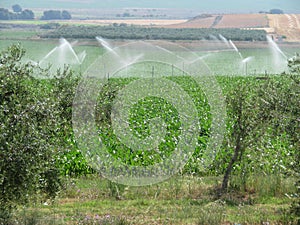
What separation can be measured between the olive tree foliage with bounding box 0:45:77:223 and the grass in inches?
41.9

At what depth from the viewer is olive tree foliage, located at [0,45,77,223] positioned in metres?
8.17

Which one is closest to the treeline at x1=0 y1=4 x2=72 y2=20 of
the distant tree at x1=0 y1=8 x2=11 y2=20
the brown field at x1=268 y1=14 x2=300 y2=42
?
the distant tree at x1=0 y1=8 x2=11 y2=20

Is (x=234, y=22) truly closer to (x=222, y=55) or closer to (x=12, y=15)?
(x=222, y=55)

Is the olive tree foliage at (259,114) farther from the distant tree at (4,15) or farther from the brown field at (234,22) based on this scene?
the distant tree at (4,15)

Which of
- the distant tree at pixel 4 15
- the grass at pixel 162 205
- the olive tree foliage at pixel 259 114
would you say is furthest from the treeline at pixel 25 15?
the olive tree foliage at pixel 259 114

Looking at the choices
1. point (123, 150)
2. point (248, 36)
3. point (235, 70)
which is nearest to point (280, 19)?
point (248, 36)

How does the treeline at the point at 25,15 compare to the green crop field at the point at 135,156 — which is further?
the treeline at the point at 25,15

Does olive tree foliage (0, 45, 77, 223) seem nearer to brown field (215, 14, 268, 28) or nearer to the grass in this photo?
the grass

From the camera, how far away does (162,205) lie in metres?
11.3

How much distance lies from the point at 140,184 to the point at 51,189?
2.87m

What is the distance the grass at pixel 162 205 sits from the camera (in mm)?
10062

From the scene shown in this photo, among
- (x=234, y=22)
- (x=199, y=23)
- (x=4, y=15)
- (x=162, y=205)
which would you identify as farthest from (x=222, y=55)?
(x=4, y=15)

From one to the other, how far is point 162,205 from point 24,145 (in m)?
3.88

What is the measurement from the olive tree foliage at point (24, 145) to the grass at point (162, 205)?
41.9 inches
